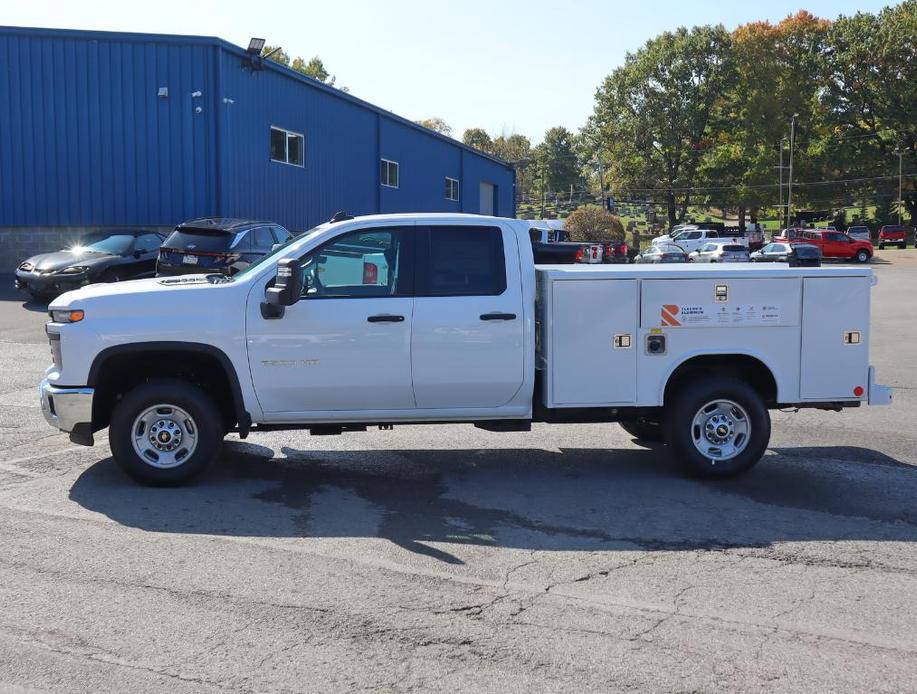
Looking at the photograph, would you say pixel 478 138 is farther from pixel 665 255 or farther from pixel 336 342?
pixel 336 342

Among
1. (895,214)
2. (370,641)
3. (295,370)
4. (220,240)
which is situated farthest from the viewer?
(895,214)

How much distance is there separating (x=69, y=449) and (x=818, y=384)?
6224mm

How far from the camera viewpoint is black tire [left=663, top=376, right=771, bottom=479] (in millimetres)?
7348

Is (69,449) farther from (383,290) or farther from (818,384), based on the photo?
(818,384)

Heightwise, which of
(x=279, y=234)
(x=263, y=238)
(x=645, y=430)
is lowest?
(x=645, y=430)

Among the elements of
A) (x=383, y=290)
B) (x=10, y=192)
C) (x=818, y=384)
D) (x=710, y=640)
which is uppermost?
(x=10, y=192)

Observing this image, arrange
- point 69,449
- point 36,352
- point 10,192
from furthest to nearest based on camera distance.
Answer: point 10,192
point 36,352
point 69,449

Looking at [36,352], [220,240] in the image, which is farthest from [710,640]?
[220,240]

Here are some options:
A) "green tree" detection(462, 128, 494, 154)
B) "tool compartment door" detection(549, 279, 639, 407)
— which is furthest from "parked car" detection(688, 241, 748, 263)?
"green tree" detection(462, 128, 494, 154)

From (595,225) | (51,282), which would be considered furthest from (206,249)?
(595,225)

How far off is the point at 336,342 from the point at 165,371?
1.40m

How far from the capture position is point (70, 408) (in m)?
6.93

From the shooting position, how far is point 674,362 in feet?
24.1

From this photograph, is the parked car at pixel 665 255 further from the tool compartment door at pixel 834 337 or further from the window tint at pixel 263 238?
the tool compartment door at pixel 834 337
